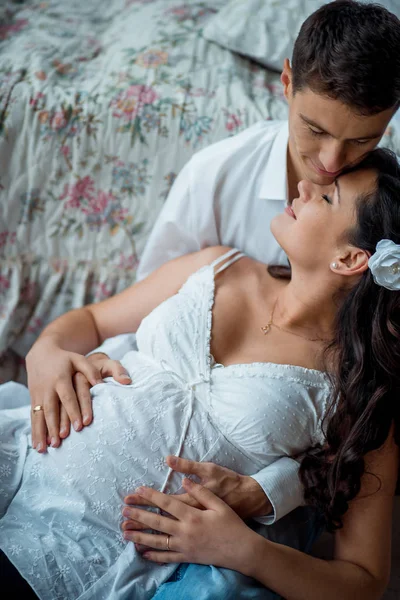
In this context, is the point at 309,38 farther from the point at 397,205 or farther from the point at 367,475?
the point at 367,475

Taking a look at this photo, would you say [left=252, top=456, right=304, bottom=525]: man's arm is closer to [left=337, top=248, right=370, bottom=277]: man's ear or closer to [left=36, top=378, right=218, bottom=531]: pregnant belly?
[left=36, top=378, right=218, bottom=531]: pregnant belly

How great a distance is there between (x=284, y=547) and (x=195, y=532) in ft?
0.61

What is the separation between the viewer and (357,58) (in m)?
1.32

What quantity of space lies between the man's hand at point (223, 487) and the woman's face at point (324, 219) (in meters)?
0.51

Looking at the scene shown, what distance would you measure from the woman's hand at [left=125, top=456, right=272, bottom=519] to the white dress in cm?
5

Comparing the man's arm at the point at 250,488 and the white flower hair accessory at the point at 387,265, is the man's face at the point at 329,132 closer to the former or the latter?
the white flower hair accessory at the point at 387,265

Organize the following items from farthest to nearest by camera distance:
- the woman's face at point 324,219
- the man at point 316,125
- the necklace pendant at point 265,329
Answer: the necklace pendant at point 265,329, the woman's face at point 324,219, the man at point 316,125

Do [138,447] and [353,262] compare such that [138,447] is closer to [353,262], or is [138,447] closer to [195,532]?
[195,532]

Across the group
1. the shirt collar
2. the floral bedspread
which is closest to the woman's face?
the shirt collar

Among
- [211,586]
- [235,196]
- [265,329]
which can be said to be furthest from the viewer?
[235,196]

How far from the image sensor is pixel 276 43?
2.38 meters

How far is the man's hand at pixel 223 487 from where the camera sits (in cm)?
134

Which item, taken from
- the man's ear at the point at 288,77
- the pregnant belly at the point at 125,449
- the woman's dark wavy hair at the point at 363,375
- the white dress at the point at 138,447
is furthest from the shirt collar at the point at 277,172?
the pregnant belly at the point at 125,449

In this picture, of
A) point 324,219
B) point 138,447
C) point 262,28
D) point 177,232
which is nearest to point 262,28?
point 262,28
